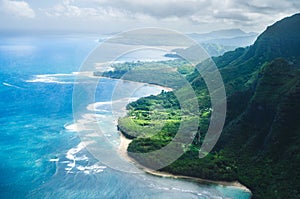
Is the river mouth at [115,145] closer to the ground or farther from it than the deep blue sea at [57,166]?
farther from it

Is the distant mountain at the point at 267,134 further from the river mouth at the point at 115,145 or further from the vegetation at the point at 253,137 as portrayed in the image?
the river mouth at the point at 115,145

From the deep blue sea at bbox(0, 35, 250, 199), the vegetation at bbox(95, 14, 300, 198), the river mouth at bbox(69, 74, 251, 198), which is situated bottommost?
the deep blue sea at bbox(0, 35, 250, 199)

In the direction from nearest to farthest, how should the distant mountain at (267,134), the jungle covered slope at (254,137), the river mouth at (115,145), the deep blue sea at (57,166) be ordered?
the deep blue sea at (57,166)
the distant mountain at (267,134)
the jungle covered slope at (254,137)
the river mouth at (115,145)

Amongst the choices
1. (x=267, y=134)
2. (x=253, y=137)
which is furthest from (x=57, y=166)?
(x=267, y=134)

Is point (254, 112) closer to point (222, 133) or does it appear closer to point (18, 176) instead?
point (222, 133)

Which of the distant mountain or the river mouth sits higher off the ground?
the distant mountain

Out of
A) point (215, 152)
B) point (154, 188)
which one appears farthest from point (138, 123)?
point (154, 188)

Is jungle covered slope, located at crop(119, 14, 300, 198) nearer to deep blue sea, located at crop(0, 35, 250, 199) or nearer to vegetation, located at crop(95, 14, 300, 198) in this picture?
vegetation, located at crop(95, 14, 300, 198)

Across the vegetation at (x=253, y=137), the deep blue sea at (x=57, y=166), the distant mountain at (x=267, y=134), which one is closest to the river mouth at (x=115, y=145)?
the deep blue sea at (x=57, y=166)

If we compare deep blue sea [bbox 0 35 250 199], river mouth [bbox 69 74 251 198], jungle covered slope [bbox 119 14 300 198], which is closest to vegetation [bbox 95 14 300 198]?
jungle covered slope [bbox 119 14 300 198]

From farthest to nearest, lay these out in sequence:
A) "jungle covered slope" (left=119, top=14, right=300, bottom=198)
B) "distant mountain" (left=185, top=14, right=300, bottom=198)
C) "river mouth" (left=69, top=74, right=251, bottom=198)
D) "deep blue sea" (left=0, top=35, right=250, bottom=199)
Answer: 1. "river mouth" (left=69, top=74, right=251, bottom=198)
2. "jungle covered slope" (left=119, top=14, right=300, bottom=198)
3. "distant mountain" (left=185, top=14, right=300, bottom=198)
4. "deep blue sea" (left=0, top=35, right=250, bottom=199)

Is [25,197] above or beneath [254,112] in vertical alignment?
beneath
